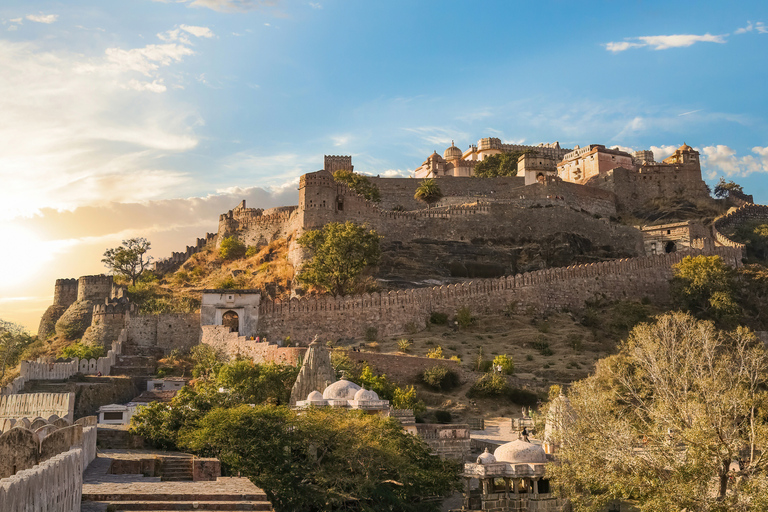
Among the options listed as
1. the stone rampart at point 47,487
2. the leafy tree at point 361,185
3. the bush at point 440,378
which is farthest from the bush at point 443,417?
the leafy tree at point 361,185

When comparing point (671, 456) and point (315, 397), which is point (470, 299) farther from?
point (671, 456)

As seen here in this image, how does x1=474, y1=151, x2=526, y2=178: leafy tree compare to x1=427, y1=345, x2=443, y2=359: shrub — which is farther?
x1=474, y1=151, x2=526, y2=178: leafy tree

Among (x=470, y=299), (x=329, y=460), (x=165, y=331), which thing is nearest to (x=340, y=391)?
(x=329, y=460)

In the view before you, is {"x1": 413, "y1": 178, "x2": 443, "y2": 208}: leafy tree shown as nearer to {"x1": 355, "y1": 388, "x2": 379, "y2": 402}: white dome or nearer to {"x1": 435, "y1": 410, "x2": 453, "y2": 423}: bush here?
{"x1": 435, "y1": 410, "x2": 453, "y2": 423}: bush

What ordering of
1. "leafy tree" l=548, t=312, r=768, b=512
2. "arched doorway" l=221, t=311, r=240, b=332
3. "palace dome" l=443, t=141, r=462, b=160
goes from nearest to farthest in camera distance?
"leafy tree" l=548, t=312, r=768, b=512
"arched doorway" l=221, t=311, r=240, b=332
"palace dome" l=443, t=141, r=462, b=160

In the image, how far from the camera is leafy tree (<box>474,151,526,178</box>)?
8219 centimetres

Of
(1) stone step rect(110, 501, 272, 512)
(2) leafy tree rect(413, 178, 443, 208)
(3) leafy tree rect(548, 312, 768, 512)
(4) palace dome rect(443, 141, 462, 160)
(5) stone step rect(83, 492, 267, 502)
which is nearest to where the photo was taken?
Answer: (1) stone step rect(110, 501, 272, 512)

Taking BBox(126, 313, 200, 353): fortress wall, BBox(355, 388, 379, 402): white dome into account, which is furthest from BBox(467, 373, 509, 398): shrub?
BBox(126, 313, 200, 353): fortress wall

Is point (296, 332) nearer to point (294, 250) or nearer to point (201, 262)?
point (294, 250)

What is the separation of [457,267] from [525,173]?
23.0 m

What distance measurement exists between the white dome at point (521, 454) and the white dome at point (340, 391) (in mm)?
6778

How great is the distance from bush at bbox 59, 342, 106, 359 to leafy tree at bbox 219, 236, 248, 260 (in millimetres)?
17364

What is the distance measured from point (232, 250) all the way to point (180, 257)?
287 inches

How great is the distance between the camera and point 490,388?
36.5 m
